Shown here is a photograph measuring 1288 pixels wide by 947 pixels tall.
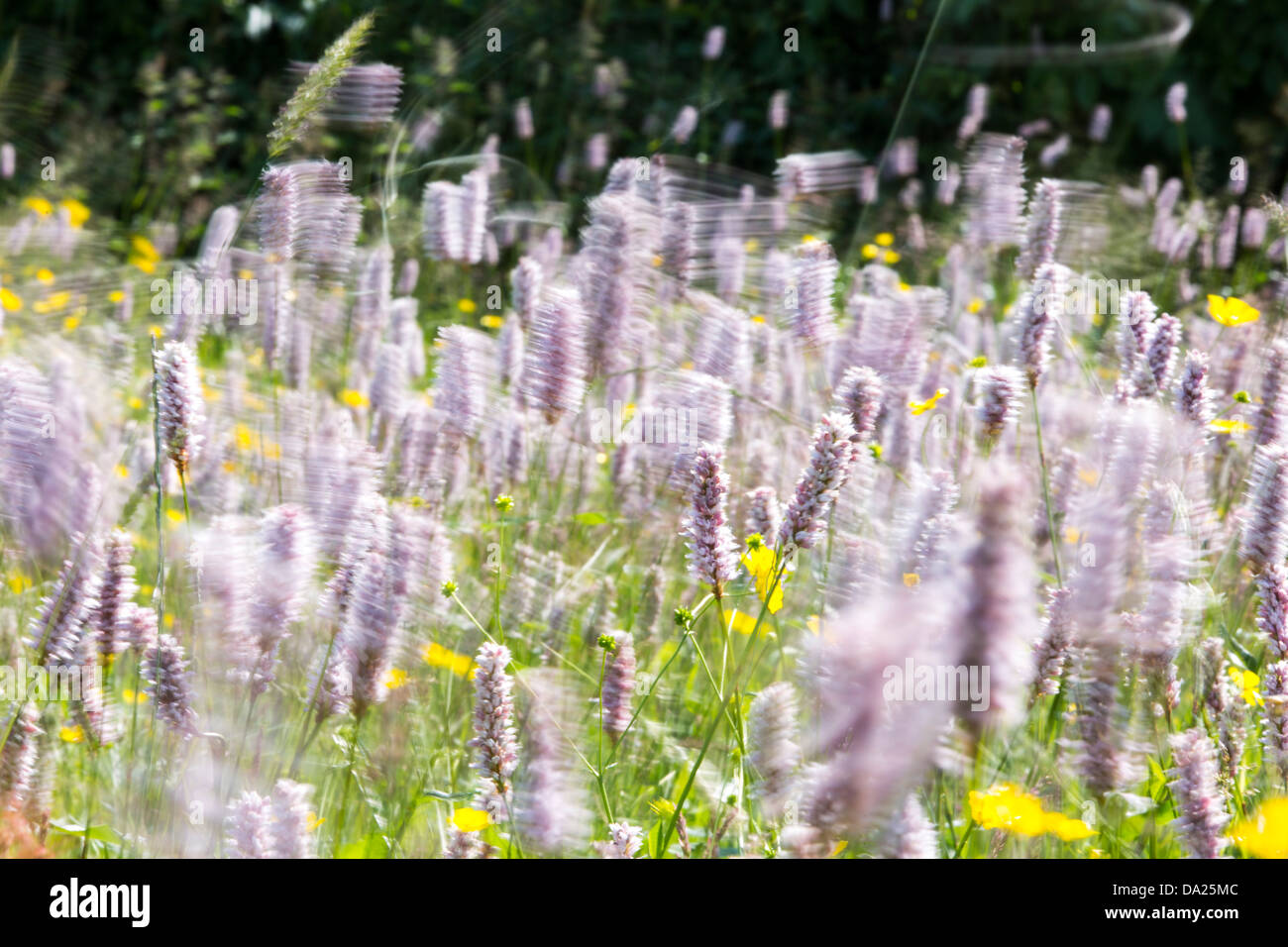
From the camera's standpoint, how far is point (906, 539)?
3.75ft

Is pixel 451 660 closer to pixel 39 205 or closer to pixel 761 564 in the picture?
pixel 761 564

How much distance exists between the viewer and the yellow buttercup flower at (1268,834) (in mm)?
1090

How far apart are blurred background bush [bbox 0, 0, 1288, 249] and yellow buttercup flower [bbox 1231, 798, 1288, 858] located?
11.0 feet

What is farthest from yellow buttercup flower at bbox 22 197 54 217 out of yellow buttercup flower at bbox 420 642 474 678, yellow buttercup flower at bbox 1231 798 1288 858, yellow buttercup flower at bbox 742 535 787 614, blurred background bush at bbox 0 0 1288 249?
yellow buttercup flower at bbox 1231 798 1288 858

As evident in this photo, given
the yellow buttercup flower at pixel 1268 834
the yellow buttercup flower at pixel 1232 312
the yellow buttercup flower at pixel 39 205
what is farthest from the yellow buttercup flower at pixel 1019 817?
the yellow buttercup flower at pixel 39 205

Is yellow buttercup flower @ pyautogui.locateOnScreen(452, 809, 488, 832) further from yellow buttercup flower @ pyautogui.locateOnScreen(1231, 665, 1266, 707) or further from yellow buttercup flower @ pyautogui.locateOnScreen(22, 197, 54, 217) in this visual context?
yellow buttercup flower @ pyautogui.locateOnScreen(22, 197, 54, 217)

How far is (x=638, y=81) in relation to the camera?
5.58 metres

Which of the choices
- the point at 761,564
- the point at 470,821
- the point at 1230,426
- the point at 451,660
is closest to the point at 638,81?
the point at 1230,426

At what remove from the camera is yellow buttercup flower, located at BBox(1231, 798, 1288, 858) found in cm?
109
